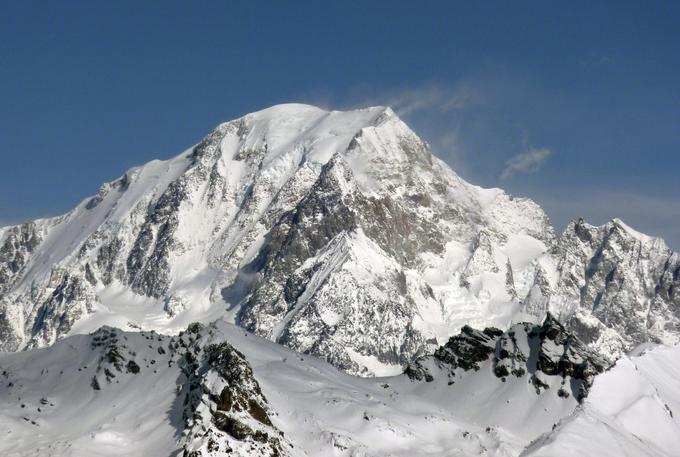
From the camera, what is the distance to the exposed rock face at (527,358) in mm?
173750

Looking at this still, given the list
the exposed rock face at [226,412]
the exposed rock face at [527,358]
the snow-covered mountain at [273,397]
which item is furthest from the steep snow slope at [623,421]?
the exposed rock face at [527,358]

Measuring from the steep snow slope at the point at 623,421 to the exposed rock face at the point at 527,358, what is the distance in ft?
199

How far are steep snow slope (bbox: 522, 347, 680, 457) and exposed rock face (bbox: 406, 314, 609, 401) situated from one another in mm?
60584

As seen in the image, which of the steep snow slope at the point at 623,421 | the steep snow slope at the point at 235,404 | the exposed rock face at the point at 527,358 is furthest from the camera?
the exposed rock face at the point at 527,358

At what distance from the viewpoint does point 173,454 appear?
13662 centimetres

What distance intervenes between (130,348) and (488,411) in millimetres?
57963

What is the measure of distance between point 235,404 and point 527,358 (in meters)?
61.0

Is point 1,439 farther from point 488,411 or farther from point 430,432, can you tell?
point 488,411

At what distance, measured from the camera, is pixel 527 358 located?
181 metres

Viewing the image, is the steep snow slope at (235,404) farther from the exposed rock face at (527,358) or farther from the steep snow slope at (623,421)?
the steep snow slope at (623,421)

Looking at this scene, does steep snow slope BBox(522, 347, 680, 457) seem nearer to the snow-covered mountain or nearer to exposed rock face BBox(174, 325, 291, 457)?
the snow-covered mountain

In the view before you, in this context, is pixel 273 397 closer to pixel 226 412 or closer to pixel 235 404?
pixel 235 404

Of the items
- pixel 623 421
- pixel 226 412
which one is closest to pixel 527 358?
pixel 226 412

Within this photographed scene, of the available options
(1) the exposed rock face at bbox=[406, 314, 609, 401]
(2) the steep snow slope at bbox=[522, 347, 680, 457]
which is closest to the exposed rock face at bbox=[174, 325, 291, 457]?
(2) the steep snow slope at bbox=[522, 347, 680, 457]
